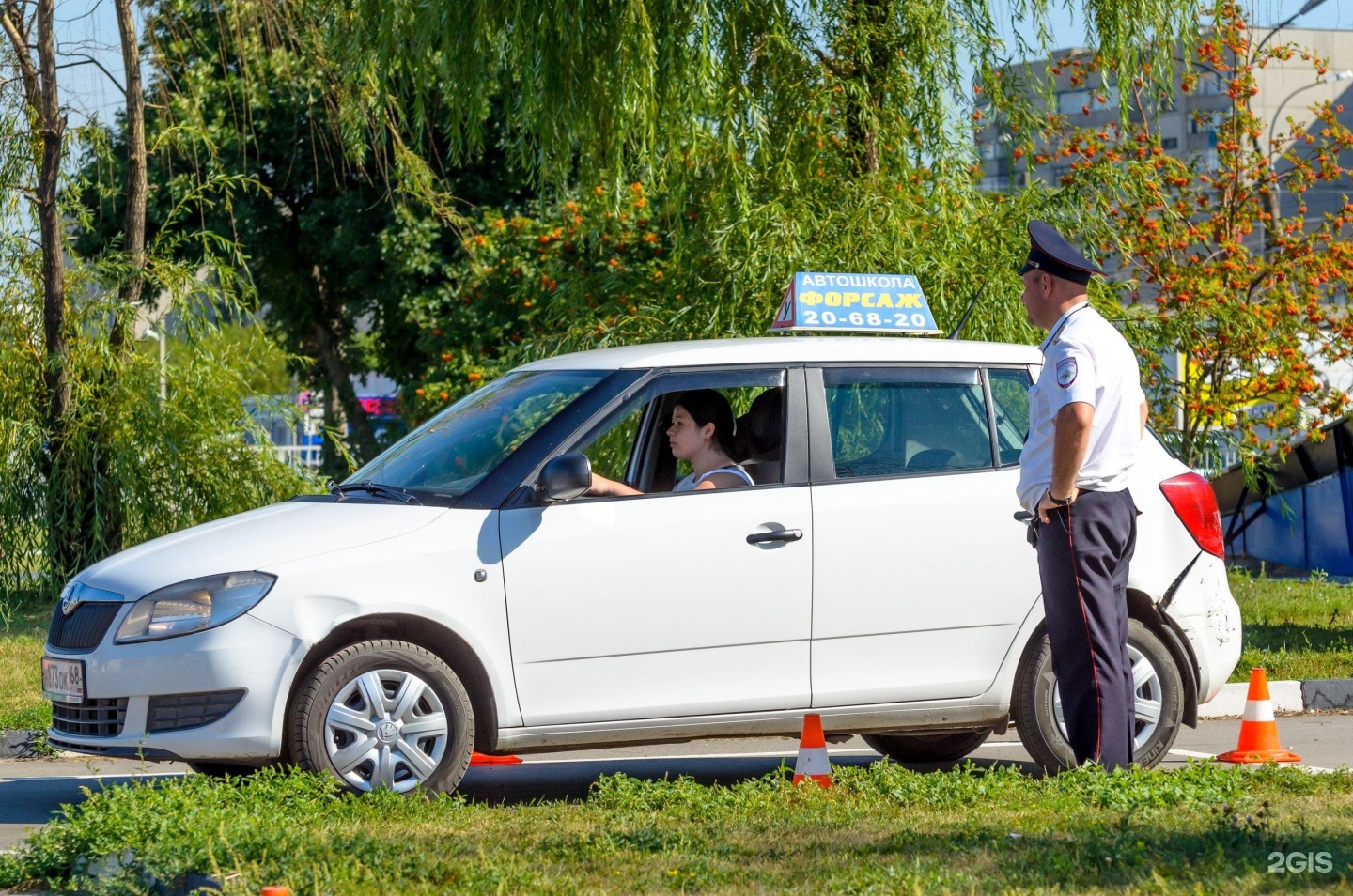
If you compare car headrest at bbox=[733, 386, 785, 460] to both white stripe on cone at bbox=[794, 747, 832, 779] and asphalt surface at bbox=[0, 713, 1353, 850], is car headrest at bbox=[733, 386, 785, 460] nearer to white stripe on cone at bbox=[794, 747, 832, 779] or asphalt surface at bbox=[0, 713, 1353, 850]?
white stripe on cone at bbox=[794, 747, 832, 779]

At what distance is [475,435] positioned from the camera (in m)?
6.30

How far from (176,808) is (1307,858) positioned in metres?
3.33

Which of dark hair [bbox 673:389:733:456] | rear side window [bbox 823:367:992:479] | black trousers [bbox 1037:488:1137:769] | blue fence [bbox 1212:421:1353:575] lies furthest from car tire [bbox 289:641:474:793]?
blue fence [bbox 1212:421:1353:575]

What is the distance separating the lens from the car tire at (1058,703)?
A: 6.37 m

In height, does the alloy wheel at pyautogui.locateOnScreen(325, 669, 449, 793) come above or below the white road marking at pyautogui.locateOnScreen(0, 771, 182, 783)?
above

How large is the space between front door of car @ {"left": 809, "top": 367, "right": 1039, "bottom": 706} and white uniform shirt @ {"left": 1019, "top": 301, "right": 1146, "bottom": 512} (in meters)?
0.58

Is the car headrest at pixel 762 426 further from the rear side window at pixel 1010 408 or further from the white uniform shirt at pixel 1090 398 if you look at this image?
the white uniform shirt at pixel 1090 398

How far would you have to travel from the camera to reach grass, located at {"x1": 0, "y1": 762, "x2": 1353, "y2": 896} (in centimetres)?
423

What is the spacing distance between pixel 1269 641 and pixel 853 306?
4766 mm

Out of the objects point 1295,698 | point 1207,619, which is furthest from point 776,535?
point 1295,698

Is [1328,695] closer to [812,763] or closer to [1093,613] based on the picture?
[1093,613]

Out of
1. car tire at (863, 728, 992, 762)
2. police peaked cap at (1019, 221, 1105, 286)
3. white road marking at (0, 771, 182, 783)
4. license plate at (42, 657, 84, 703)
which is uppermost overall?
police peaked cap at (1019, 221, 1105, 286)

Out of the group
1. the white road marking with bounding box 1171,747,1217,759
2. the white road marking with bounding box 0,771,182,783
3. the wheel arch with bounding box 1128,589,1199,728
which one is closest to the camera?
the wheel arch with bounding box 1128,589,1199,728

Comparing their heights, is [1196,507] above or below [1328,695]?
above
